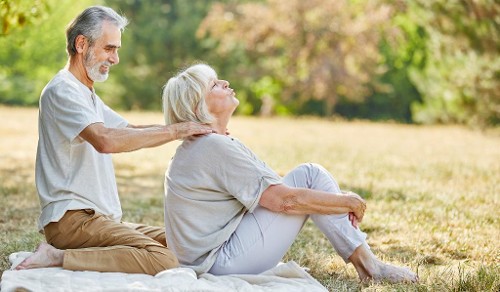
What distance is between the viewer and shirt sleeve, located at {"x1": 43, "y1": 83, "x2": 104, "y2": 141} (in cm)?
405

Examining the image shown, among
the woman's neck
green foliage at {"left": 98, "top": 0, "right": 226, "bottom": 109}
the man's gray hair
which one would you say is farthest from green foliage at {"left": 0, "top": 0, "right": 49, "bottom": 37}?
green foliage at {"left": 98, "top": 0, "right": 226, "bottom": 109}

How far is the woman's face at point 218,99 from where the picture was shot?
13.9 ft

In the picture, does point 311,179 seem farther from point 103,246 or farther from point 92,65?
point 92,65

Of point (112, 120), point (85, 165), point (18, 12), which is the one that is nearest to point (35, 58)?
point (18, 12)

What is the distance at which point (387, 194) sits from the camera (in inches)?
304

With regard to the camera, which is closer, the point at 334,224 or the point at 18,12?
the point at 334,224

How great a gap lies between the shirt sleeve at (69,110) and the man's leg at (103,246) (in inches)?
17.8

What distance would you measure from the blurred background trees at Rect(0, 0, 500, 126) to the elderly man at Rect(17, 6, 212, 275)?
35.0ft

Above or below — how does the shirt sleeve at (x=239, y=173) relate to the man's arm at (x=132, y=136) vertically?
below

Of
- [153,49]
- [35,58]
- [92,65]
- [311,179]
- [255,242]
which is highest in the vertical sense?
[92,65]

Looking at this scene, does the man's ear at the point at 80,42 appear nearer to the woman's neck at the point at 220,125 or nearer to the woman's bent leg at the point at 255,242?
the woman's neck at the point at 220,125

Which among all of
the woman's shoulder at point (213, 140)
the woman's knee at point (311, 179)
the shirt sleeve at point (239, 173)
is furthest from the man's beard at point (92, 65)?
the woman's knee at point (311, 179)

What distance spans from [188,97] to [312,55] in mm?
17556

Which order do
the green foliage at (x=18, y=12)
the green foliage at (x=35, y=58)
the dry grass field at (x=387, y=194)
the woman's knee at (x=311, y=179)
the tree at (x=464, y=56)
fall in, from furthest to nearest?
the green foliage at (x=35, y=58) → the tree at (x=464, y=56) → the green foliage at (x=18, y=12) → the dry grass field at (x=387, y=194) → the woman's knee at (x=311, y=179)
